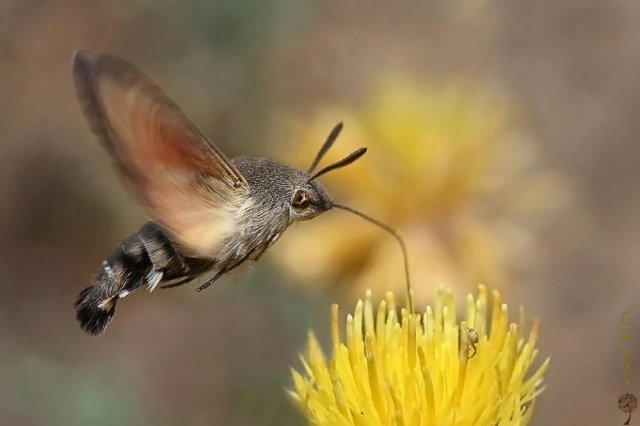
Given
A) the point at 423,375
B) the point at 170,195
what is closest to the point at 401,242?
the point at 423,375

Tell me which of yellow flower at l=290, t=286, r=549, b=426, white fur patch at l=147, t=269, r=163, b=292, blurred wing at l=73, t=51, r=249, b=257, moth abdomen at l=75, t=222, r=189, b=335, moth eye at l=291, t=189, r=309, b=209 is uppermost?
blurred wing at l=73, t=51, r=249, b=257

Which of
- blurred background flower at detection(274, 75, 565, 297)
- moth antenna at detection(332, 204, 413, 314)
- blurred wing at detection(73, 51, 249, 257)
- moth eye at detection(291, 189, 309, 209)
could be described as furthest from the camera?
blurred background flower at detection(274, 75, 565, 297)

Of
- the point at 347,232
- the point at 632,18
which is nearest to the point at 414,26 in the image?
the point at 632,18

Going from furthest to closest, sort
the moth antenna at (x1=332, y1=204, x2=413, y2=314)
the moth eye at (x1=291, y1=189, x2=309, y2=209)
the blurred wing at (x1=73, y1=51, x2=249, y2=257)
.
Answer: the moth antenna at (x1=332, y1=204, x2=413, y2=314) < the moth eye at (x1=291, y1=189, x2=309, y2=209) < the blurred wing at (x1=73, y1=51, x2=249, y2=257)

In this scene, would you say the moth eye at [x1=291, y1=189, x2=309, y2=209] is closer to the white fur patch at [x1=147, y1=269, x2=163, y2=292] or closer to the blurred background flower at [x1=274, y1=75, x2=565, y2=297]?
the white fur patch at [x1=147, y1=269, x2=163, y2=292]

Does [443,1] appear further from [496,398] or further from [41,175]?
[496,398]

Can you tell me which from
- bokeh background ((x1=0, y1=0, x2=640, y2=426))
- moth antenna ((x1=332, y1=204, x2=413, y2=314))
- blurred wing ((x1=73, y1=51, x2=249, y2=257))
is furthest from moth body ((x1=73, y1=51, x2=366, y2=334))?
bokeh background ((x1=0, y1=0, x2=640, y2=426))

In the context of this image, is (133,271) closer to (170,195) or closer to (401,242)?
(170,195)
